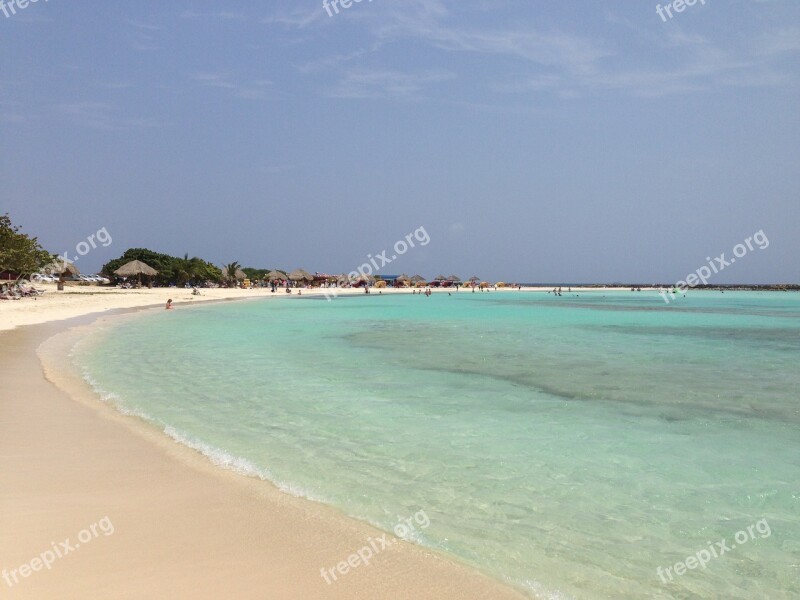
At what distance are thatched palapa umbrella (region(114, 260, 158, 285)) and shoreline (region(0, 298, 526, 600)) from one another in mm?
47320

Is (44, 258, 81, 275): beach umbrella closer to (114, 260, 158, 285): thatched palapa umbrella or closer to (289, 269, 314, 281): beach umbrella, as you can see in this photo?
(114, 260, 158, 285): thatched palapa umbrella

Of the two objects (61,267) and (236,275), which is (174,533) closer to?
(61,267)

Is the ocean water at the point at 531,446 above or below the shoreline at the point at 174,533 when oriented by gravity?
below

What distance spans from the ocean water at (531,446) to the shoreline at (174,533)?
11.0 inches

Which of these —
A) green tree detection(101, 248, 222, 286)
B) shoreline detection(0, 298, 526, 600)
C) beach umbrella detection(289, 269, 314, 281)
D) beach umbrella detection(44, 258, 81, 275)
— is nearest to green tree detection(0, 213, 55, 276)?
beach umbrella detection(44, 258, 81, 275)

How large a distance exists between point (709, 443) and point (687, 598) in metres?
3.10

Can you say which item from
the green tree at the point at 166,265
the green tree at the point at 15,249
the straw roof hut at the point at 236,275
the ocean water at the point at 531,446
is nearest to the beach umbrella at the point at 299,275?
the straw roof hut at the point at 236,275

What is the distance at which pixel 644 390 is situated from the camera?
7863 millimetres

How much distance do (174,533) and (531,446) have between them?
3198 mm

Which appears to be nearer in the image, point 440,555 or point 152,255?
point 440,555

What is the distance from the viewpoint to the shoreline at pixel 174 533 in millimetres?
2348

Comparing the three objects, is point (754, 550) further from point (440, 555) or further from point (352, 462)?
point (352, 462)

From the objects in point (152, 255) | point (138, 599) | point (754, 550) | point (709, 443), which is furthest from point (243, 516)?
point (152, 255)

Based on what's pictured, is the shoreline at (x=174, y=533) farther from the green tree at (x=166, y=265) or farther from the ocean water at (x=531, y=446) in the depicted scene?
the green tree at (x=166, y=265)
